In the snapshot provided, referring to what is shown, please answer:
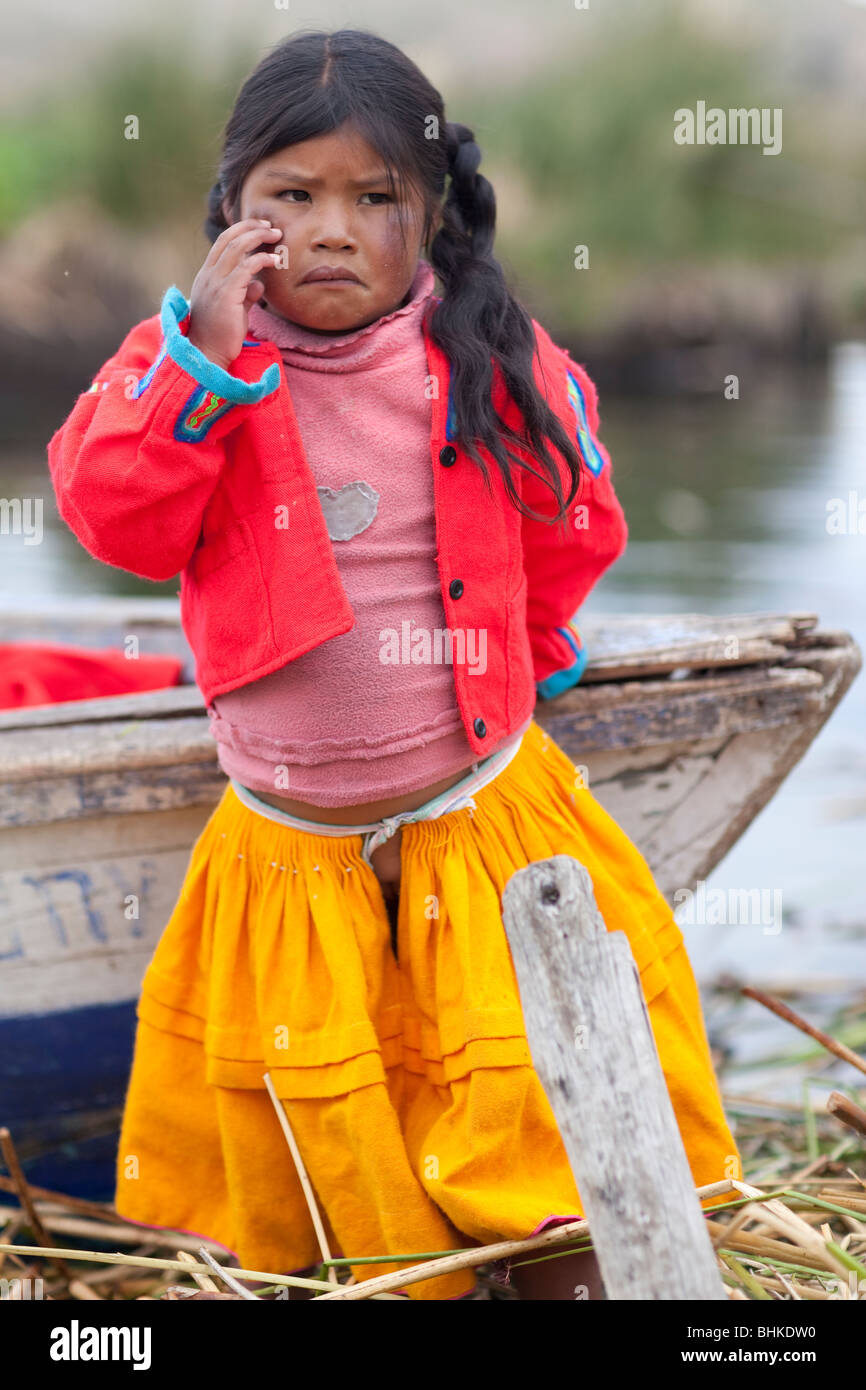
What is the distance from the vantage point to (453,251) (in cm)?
179

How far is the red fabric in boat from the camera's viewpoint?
2734mm

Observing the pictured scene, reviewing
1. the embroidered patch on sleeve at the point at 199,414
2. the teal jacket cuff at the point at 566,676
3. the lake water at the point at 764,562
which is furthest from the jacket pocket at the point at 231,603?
the lake water at the point at 764,562

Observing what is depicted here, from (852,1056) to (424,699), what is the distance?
2.98 feet

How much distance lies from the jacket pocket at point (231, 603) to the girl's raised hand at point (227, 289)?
0.68ft

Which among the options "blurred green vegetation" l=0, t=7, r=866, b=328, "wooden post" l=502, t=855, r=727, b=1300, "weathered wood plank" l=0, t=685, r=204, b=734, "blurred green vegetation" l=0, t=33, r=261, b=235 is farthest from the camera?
"blurred green vegetation" l=0, t=7, r=866, b=328

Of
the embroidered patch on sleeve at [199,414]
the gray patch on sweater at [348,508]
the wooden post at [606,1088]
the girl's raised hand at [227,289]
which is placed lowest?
the wooden post at [606,1088]

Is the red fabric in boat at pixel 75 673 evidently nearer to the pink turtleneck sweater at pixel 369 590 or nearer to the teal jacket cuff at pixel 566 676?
the teal jacket cuff at pixel 566 676

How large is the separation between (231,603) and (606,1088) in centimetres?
71

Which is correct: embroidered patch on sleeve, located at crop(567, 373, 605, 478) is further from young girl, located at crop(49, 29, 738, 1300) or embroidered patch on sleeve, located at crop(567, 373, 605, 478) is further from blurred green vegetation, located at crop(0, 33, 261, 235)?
blurred green vegetation, located at crop(0, 33, 261, 235)

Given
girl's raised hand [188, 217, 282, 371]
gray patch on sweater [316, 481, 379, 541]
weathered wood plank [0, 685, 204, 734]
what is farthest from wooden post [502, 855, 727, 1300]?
weathered wood plank [0, 685, 204, 734]

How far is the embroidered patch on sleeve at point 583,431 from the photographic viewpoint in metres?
1.83

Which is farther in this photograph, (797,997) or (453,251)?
(797,997)
